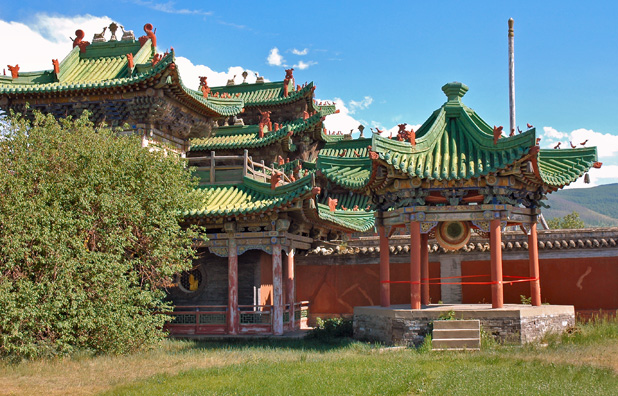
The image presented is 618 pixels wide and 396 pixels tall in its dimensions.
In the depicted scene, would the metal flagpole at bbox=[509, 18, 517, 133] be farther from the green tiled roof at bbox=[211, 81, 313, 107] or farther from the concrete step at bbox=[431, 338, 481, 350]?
the concrete step at bbox=[431, 338, 481, 350]

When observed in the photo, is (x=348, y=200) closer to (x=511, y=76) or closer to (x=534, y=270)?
(x=511, y=76)

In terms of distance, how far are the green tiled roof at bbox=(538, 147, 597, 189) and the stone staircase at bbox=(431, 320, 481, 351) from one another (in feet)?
13.1

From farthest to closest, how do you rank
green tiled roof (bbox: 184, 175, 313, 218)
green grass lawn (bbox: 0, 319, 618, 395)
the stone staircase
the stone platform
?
green tiled roof (bbox: 184, 175, 313, 218) < the stone platform < the stone staircase < green grass lawn (bbox: 0, 319, 618, 395)

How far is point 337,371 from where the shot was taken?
1232cm

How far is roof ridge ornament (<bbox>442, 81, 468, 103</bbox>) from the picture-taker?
58.4 ft

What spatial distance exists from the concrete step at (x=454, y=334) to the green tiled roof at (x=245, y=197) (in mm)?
4708

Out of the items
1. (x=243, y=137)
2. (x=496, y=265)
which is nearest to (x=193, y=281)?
(x=496, y=265)

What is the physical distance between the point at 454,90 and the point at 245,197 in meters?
6.29

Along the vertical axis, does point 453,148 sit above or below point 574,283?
above

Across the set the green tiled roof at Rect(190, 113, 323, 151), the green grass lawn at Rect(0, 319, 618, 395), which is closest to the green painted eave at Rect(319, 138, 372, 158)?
the green tiled roof at Rect(190, 113, 323, 151)

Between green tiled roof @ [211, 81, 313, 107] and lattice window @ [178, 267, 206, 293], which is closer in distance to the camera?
lattice window @ [178, 267, 206, 293]

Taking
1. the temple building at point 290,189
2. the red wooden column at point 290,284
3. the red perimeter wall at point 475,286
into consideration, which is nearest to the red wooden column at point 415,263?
the temple building at point 290,189

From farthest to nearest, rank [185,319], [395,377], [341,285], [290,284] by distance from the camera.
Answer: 1. [341,285]
2. [290,284]
3. [185,319]
4. [395,377]

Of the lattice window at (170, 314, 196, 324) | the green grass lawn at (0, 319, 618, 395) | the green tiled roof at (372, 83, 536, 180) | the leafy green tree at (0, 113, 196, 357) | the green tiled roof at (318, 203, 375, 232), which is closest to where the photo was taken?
the green grass lawn at (0, 319, 618, 395)
